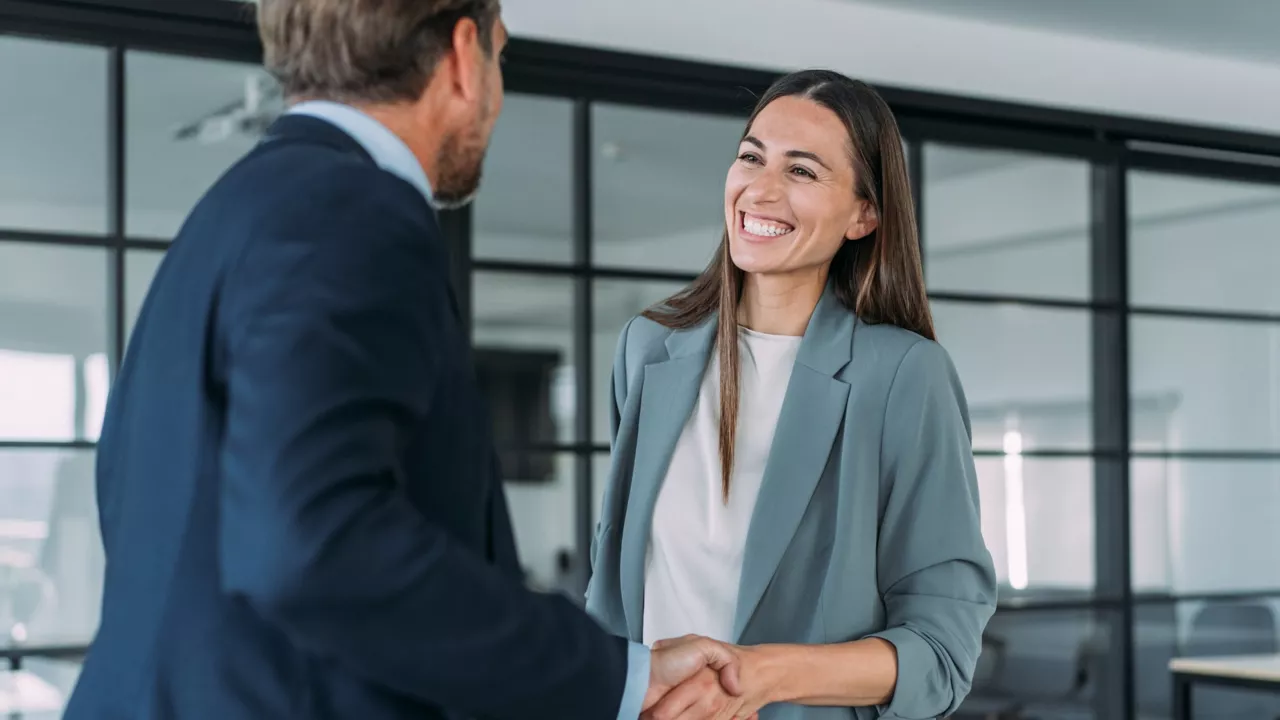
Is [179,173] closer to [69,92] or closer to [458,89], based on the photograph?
[69,92]

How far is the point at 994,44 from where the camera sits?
15.6 feet

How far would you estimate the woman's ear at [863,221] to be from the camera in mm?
1655

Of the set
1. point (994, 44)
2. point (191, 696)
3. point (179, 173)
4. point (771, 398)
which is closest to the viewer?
point (191, 696)

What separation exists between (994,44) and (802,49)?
739 mm

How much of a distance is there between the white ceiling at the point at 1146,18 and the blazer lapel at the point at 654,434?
10.1 ft

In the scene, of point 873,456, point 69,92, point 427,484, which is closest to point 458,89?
point 427,484

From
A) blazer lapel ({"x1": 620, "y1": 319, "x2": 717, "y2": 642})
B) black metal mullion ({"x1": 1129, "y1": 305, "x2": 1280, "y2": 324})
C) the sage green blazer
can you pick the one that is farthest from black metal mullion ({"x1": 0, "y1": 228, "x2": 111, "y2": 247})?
black metal mullion ({"x1": 1129, "y1": 305, "x2": 1280, "y2": 324})

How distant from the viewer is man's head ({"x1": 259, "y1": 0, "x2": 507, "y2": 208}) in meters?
0.95

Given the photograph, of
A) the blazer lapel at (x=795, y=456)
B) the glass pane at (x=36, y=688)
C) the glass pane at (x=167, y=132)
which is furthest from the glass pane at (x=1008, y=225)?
the blazer lapel at (x=795, y=456)

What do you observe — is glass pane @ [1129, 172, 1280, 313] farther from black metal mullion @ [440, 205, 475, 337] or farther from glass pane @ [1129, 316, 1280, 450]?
black metal mullion @ [440, 205, 475, 337]

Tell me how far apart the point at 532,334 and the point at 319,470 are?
372 cm

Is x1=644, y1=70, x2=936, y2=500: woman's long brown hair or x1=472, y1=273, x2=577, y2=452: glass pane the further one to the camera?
x1=472, y1=273, x2=577, y2=452: glass pane

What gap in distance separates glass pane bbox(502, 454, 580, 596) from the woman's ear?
2529 mm

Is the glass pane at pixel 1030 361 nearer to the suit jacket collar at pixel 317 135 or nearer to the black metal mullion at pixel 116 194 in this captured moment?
the black metal mullion at pixel 116 194
